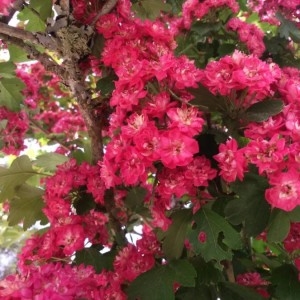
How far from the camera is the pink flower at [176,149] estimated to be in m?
1.20

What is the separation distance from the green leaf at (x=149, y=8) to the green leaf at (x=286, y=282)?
3.45ft

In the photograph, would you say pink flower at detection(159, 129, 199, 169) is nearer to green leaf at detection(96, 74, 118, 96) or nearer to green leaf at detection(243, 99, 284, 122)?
green leaf at detection(243, 99, 284, 122)

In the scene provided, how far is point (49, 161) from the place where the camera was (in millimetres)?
1970

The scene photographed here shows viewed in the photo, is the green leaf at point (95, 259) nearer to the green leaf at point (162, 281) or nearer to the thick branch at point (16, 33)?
the green leaf at point (162, 281)

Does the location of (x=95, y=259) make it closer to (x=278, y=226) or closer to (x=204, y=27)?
(x=278, y=226)

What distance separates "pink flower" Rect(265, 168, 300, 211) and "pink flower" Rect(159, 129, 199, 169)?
219 mm

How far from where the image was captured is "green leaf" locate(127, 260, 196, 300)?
4.65 feet

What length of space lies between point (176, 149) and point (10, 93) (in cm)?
128

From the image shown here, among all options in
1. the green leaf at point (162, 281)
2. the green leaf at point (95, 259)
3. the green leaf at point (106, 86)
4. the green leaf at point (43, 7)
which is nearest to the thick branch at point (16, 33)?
the green leaf at point (43, 7)

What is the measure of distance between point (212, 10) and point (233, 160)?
1.17m

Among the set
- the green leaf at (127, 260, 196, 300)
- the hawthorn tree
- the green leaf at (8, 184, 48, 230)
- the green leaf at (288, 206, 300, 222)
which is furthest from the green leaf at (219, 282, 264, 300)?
the green leaf at (8, 184, 48, 230)

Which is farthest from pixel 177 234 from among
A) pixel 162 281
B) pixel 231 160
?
pixel 231 160

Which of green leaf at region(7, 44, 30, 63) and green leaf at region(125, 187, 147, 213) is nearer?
green leaf at region(125, 187, 147, 213)

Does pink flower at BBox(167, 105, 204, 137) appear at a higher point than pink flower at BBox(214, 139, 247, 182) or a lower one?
higher
